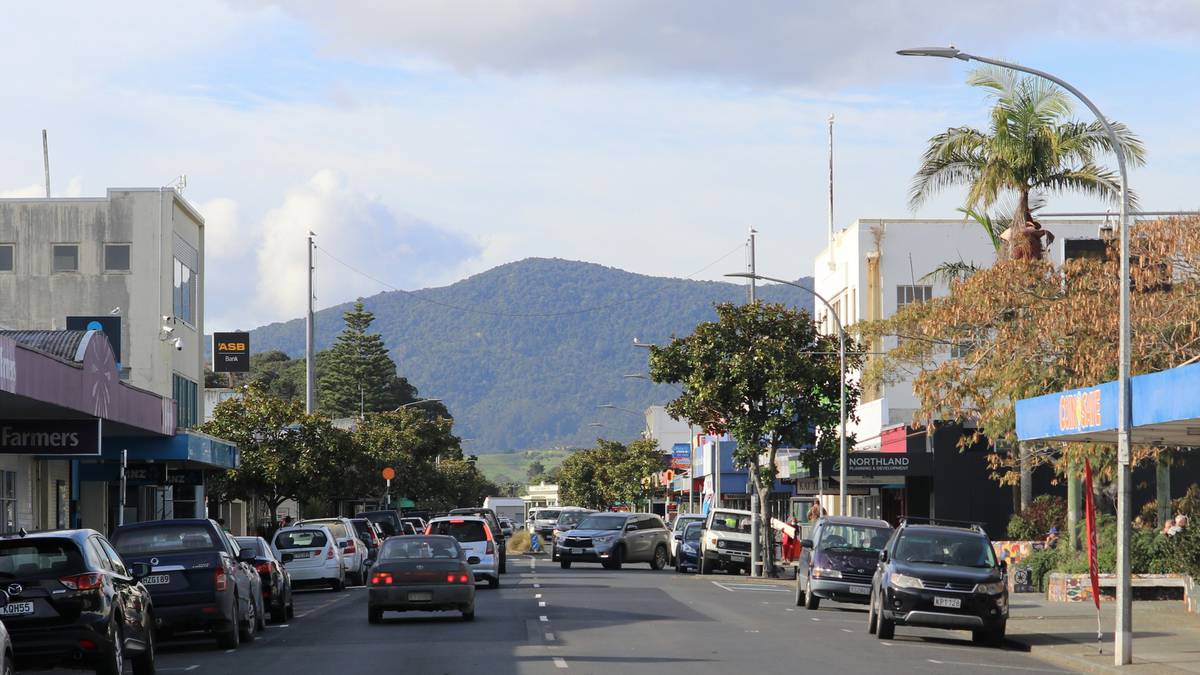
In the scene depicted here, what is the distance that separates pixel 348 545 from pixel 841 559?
55.0 ft

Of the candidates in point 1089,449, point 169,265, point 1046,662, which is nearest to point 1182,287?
point 1089,449

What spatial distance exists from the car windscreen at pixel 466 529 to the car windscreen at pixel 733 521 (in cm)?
1160

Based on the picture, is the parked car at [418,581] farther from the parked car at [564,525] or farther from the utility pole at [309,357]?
the utility pole at [309,357]

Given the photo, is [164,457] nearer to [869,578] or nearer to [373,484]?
[869,578]

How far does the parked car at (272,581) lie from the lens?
28.6m

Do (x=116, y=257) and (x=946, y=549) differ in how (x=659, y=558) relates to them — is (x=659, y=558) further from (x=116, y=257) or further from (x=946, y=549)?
(x=946, y=549)

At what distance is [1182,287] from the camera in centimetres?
3173

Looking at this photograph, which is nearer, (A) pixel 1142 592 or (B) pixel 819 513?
(A) pixel 1142 592

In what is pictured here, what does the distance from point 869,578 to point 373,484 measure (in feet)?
158

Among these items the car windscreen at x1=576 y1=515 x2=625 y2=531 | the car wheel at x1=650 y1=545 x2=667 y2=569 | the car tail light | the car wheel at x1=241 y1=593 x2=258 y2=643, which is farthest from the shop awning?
the car windscreen at x1=576 y1=515 x2=625 y2=531

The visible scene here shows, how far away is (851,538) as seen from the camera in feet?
103

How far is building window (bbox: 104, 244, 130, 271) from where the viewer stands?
55.6 metres

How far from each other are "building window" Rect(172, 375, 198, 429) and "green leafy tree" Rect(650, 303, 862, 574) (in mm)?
18501

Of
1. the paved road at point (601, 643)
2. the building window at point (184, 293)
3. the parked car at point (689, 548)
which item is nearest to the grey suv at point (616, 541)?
the parked car at point (689, 548)
